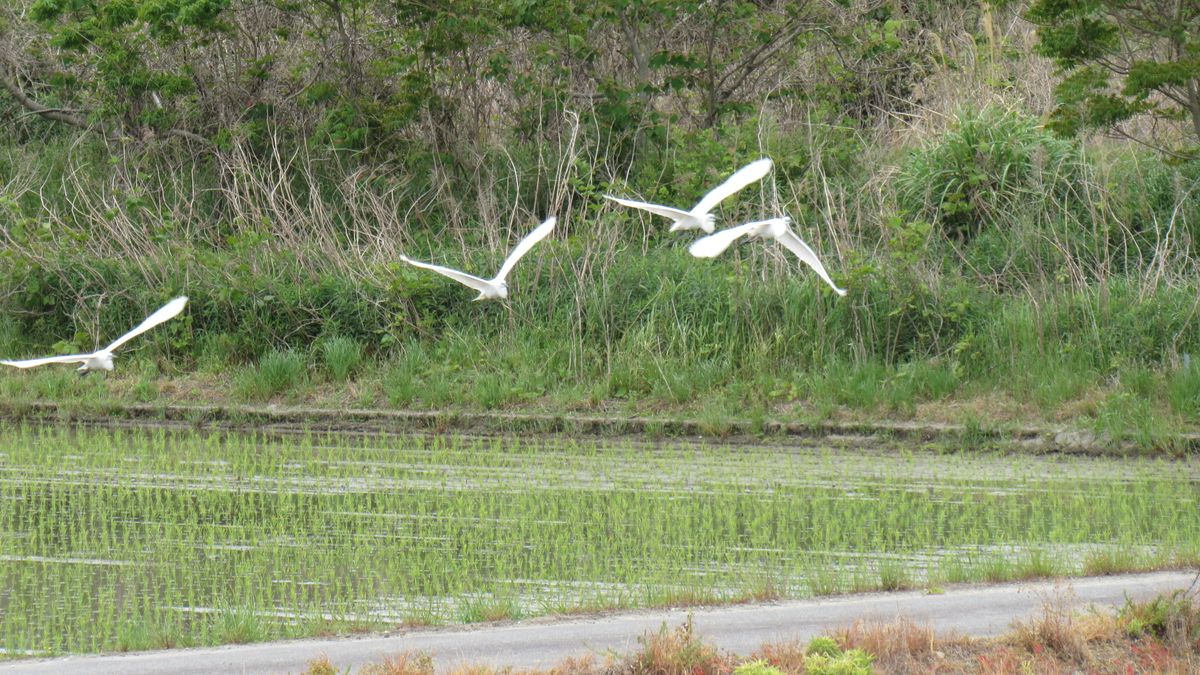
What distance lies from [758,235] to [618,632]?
3.96 m

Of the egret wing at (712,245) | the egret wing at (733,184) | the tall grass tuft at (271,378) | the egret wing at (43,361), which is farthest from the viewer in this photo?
the tall grass tuft at (271,378)

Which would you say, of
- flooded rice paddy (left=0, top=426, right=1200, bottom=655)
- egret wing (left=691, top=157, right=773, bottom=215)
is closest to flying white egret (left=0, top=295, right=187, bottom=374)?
flooded rice paddy (left=0, top=426, right=1200, bottom=655)

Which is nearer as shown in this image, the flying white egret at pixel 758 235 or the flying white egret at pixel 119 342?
the flying white egret at pixel 758 235

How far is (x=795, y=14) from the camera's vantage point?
696 inches

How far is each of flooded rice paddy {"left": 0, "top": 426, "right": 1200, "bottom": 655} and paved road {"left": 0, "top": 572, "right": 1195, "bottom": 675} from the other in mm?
282

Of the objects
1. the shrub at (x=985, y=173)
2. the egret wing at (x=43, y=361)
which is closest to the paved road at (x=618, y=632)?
the egret wing at (x=43, y=361)

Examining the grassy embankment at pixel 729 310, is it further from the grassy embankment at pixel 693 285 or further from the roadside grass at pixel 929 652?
the roadside grass at pixel 929 652

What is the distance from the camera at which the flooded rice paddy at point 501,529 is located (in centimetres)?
682

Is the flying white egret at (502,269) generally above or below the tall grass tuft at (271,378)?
above

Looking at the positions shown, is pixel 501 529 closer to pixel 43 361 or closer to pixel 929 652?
A: pixel 43 361

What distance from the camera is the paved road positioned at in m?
5.53

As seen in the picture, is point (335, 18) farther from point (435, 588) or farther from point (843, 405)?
point (435, 588)

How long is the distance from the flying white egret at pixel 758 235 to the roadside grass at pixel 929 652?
3067 millimetres

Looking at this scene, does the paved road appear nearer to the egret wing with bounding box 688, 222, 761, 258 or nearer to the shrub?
the egret wing with bounding box 688, 222, 761, 258
